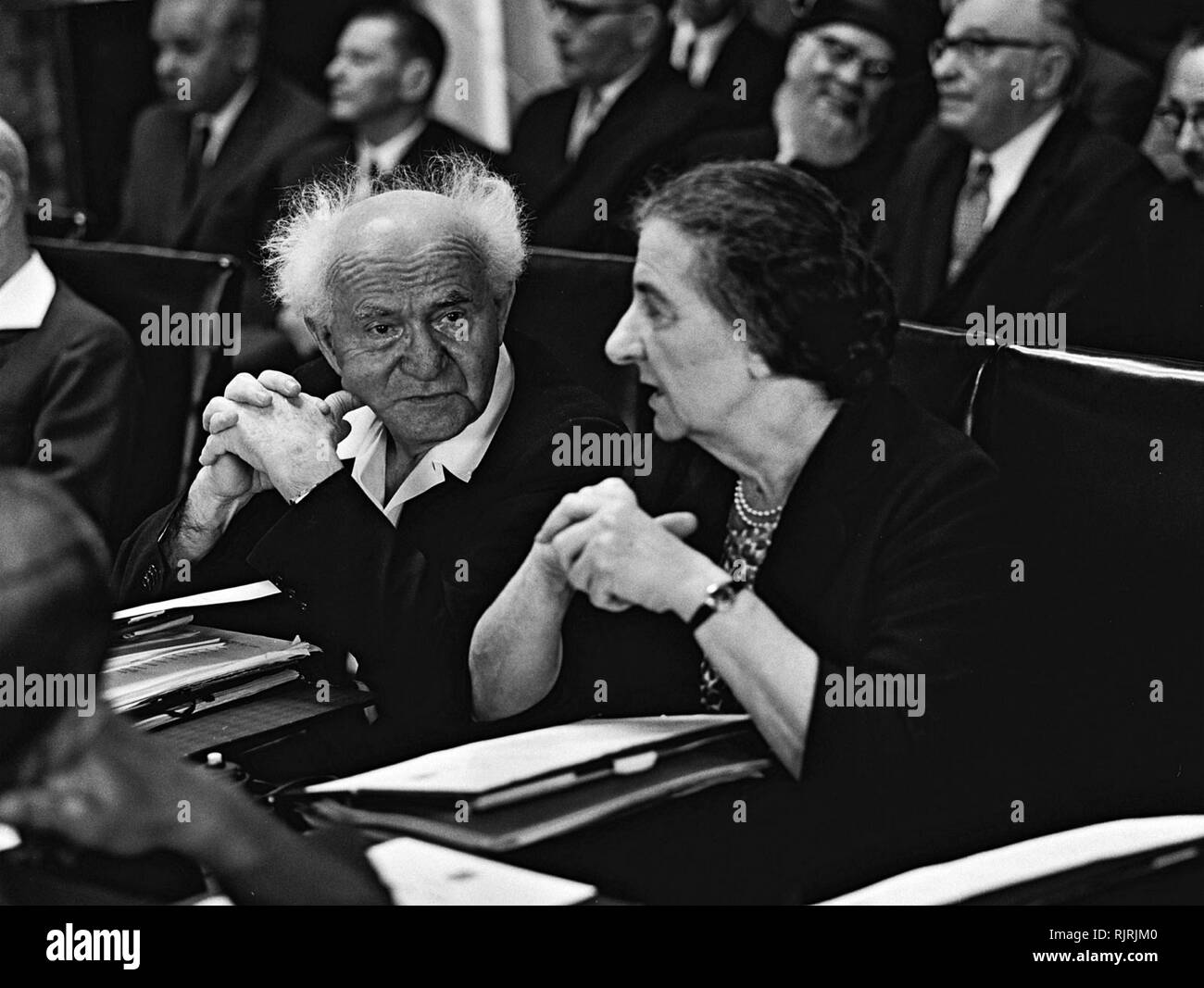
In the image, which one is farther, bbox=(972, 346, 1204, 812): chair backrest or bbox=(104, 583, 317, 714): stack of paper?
bbox=(104, 583, 317, 714): stack of paper

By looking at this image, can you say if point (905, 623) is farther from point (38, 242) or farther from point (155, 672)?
point (38, 242)

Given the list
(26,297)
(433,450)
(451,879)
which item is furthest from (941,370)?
(26,297)

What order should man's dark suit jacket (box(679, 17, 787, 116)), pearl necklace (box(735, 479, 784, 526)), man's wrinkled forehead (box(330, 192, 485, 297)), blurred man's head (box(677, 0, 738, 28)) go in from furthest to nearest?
blurred man's head (box(677, 0, 738, 28)) → man's dark suit jacket (box(679, 17, 787, 116)) → man's wrinkled forehead (box(330, 192, 485, 297)) → pearl necklace (box(735, 479, 784, 526))

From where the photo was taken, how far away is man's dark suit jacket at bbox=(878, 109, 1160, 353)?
2443mm

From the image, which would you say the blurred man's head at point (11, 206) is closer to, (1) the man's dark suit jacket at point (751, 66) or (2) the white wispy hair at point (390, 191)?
(2) the white wispy hair at point (390, 191)

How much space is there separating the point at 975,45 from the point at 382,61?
114 centimetres

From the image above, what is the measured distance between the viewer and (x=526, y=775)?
1907 millimetres

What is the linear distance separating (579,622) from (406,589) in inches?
10.4

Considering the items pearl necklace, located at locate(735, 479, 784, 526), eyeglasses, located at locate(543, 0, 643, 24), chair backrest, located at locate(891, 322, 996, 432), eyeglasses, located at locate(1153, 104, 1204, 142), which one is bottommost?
pearl necklace, located at locate(735, 479, 784, 526)

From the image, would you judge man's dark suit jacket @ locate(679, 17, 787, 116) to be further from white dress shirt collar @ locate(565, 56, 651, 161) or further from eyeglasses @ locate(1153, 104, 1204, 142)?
eyeglasses @ locate(1153, 104, 1204, 142)

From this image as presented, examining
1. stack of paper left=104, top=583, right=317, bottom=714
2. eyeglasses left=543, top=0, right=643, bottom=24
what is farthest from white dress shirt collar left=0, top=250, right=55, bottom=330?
eyeglasses left=543, top=0, right=643, bottom=24

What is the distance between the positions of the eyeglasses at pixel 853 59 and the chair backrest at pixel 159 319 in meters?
1.06
